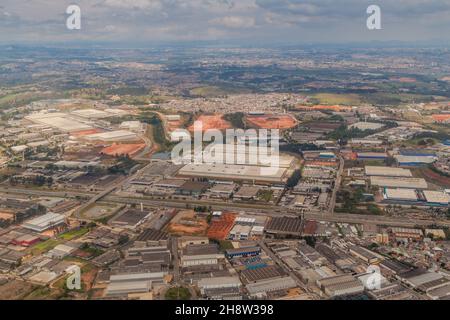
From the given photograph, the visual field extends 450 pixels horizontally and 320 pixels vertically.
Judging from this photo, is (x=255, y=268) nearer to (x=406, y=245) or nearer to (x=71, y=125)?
(x=406, y=245)

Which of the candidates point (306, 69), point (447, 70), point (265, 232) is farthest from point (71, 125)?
point (447, 70)

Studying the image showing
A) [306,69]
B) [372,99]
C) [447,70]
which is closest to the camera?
[372,99]

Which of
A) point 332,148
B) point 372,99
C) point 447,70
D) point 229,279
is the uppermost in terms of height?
point 447,70

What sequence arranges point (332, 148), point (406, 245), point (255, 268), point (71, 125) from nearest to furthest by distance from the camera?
point (255, 268), point (406, 245), point (332, 148), point (71, 125)

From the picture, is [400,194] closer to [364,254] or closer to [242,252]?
[364,254]

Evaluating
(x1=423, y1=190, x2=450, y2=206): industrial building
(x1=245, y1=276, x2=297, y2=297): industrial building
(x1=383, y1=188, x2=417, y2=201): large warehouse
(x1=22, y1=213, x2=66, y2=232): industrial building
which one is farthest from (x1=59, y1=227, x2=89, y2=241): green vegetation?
(x1=423, y1=190, x2=450, y2=206): industrial building

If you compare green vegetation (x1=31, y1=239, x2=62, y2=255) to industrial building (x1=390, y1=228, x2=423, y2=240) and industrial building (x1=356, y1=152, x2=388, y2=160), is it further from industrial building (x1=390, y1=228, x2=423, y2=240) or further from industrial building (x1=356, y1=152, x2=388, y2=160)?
industrial building (x1=356, y1=152, x2=388, y2=160)

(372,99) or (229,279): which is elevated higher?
(372,99)

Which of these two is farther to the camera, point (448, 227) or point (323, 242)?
point (448, 227)
